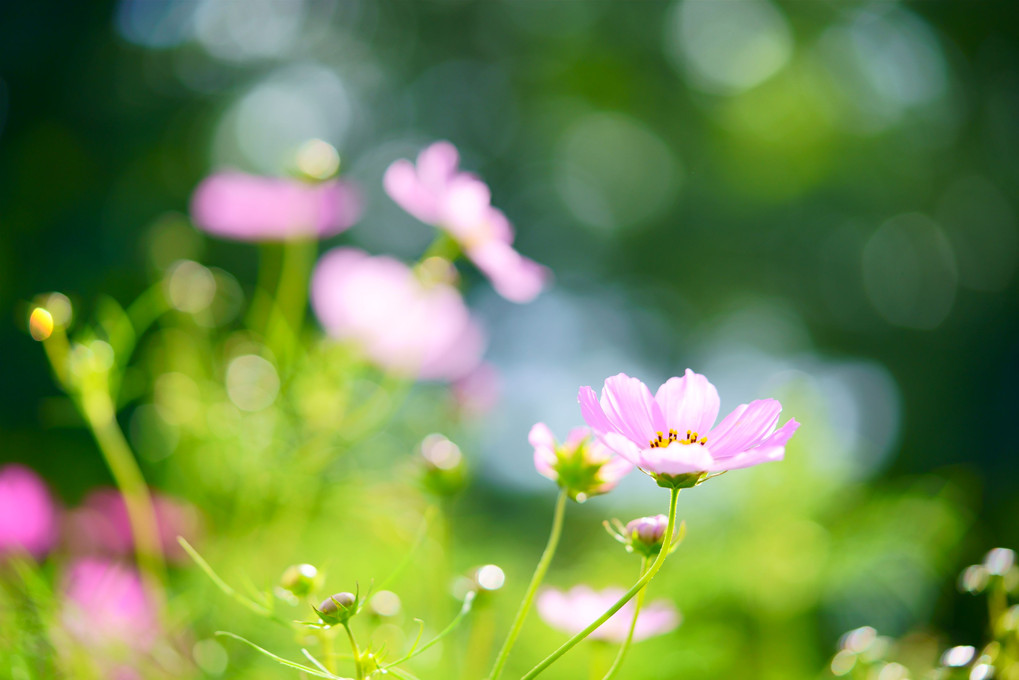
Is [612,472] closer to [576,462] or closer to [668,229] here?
[576,462]

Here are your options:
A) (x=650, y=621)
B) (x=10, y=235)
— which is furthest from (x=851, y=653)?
(x=10, y=235)

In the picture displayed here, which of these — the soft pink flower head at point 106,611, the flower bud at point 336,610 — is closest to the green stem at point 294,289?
the soft pink flower head at point 106,611

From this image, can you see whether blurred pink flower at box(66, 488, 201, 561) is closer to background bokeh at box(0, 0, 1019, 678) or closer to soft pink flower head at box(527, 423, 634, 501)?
background bokeh at box(0, 0, 1019, 678)

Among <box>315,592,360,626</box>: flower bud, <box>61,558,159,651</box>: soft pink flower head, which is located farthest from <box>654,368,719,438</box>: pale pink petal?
<box>61,558,159,651</box>: soft pink flower head

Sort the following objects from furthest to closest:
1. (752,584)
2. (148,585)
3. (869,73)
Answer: (869,73) < (752,584) < (148,585)

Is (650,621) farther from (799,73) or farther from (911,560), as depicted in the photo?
(799,73)

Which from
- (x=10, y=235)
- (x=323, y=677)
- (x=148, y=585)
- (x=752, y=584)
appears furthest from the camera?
(x=10, y=235)

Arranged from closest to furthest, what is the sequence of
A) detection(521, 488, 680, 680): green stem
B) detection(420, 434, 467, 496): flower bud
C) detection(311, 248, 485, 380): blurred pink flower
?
1. detection(521, 488, 680, 680): green stem
2. detection(420, 434, 467, 496): flower bud
3. detection(311, 248, 485, 380): blurred pink flower
